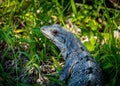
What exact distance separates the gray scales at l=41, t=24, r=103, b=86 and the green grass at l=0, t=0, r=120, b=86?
144 millimetres

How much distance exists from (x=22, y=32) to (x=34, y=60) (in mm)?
850

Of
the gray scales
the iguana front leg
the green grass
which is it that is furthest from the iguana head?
the iguana front leg

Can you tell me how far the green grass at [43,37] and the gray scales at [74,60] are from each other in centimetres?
14

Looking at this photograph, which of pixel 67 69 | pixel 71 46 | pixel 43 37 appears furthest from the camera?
pixel 43 37

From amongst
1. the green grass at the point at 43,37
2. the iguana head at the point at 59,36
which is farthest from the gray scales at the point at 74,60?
the green grass at the point at 43,37

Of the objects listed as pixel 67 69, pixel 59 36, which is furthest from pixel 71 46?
pixel 67 69

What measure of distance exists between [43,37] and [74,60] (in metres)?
0.72

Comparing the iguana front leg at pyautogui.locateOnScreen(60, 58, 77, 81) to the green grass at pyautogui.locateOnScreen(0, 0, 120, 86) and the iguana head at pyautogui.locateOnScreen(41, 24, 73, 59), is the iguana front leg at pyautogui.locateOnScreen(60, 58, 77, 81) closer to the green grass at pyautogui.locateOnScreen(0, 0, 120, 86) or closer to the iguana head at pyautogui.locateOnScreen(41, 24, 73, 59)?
the green grass at pyautogui.locateOnScreen(0, 0, 120, 86)

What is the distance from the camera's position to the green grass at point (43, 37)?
17.4 ft

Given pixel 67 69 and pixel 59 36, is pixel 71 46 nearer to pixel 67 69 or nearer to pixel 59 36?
pixel 59 36

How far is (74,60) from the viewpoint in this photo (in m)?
5.34

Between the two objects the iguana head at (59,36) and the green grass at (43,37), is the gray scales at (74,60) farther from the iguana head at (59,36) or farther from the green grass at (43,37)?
the green grass at (43,37)

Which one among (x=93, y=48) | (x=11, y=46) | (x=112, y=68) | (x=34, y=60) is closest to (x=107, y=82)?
(x=112, y=68)

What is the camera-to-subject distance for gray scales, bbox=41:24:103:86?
4832 millimetres
